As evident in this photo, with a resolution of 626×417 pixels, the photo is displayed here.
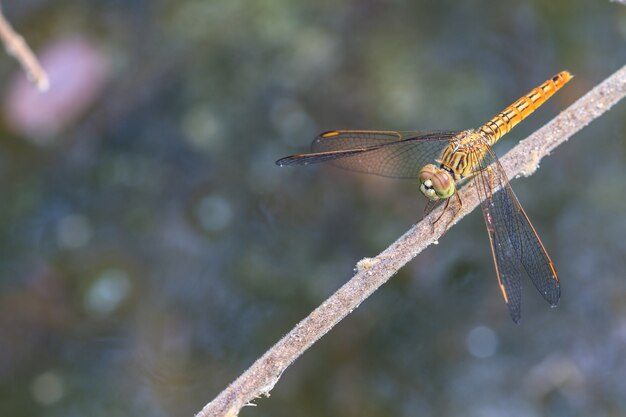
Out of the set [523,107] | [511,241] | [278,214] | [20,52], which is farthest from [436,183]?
[20,52]

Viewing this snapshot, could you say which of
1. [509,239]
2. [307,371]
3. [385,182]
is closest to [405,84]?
[385,182]

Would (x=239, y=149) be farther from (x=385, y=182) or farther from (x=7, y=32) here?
(x=7, y=32)

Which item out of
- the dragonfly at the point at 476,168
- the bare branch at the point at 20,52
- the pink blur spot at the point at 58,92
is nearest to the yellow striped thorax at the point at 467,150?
the dragonfly at the point at 476,168

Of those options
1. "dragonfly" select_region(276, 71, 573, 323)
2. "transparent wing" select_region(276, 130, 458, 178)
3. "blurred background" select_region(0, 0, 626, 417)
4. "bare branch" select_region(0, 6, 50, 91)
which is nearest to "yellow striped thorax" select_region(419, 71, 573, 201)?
"dragonfly" select_region(276, 71, 573, 323)

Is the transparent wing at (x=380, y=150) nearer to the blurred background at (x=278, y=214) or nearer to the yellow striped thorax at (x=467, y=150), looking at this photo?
the yellow striped thorax at (x=467, y=150)

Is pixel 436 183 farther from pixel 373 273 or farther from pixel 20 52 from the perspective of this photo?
pixel 20 52

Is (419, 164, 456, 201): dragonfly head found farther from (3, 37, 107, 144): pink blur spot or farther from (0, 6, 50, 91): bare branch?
(3, 37, 107, 144): pink blur spot
